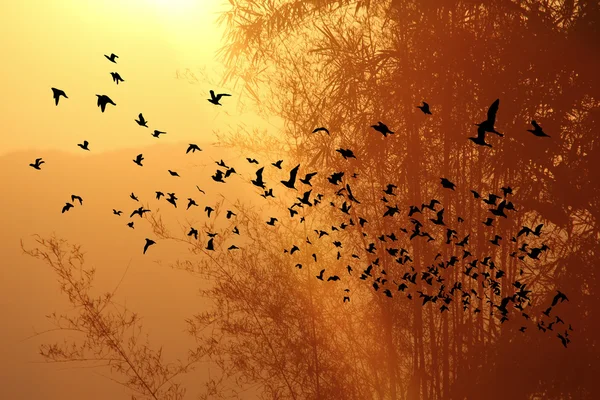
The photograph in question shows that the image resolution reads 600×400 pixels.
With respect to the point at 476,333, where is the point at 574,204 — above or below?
above

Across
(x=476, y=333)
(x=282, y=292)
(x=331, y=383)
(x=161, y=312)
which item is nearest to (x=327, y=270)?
(x=282, y=292)

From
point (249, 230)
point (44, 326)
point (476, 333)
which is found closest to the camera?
point (476, 333)

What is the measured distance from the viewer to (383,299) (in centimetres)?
511

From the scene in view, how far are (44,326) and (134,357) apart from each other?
37.2ft

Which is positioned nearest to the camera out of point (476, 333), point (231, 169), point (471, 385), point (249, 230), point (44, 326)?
point (231, 169)

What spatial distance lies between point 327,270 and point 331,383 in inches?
35.6

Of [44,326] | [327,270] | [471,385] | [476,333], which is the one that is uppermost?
[44,326]

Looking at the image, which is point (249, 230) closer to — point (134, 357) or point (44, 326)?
point (134, 357)

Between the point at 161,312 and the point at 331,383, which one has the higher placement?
the point at 161,312

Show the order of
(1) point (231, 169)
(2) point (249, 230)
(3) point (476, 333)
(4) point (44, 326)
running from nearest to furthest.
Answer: (1) point (231, 169) < (3) point (476, 333) < (2) point (249, 230) < (4) point (44, 326)

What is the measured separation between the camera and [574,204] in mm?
4457

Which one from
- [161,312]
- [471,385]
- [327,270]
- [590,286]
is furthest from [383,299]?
[161,312]

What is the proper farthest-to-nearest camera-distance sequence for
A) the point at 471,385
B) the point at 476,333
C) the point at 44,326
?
the point at 44,326 < the point at 476,333 < the point at 471,385

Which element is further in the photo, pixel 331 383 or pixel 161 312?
pixel 161 312
